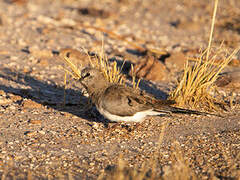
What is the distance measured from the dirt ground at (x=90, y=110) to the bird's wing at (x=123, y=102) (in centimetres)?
34

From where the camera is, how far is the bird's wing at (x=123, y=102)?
187 inches

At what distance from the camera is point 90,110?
5609mm

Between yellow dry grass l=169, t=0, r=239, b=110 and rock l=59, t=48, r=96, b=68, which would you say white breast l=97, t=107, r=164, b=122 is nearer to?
yellow dry grass l=169, t=0, r=239, b=110

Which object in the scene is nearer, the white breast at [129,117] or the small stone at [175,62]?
the white breast at [129,117]

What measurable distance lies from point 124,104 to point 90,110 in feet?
3.26

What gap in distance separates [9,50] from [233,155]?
18.4 ft

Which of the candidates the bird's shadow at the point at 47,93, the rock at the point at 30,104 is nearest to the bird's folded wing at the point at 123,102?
the bird's shadow at the point at 47,93

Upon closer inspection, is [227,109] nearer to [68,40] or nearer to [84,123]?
[84,123]

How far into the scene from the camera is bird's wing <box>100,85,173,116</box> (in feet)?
15.6

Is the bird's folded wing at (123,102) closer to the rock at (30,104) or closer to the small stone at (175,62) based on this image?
the rock at (30,104)

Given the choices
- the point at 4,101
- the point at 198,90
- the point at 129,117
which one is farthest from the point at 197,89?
the point at 4,101

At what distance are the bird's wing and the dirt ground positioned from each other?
0.34m

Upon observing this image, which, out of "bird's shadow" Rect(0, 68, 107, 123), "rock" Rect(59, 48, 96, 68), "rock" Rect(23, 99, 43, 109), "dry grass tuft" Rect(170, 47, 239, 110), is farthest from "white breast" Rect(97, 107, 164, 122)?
"rock" Rect(59, 48, 96, 68)

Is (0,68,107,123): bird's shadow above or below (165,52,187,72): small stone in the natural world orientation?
below
